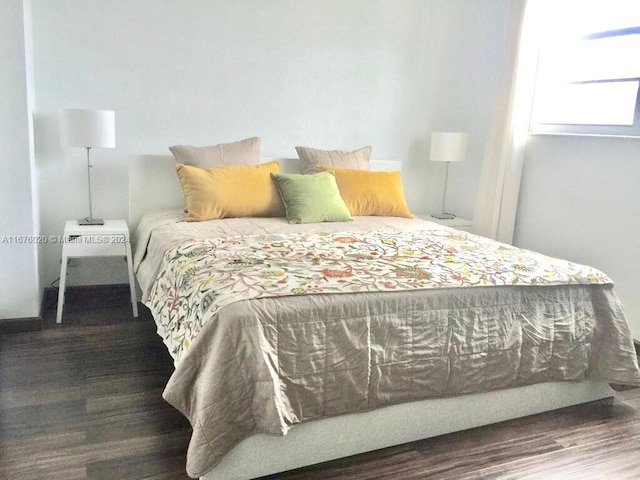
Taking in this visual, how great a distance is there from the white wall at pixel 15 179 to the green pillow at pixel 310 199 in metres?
1.33

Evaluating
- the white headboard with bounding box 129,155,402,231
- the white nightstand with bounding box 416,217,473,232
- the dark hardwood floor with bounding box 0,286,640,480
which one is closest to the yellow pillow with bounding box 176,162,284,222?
the white headboard with bounding box 129,155,402,231

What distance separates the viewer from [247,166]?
10.7 feet

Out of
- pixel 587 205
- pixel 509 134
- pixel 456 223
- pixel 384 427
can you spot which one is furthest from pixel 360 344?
pixel 509 134

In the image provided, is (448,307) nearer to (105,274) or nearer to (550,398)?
(550,398)

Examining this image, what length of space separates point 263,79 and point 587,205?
7.29 feet

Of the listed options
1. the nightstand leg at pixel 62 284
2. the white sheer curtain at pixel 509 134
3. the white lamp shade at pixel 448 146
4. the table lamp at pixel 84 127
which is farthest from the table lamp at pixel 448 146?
the nightstand leg at pixel 62 284

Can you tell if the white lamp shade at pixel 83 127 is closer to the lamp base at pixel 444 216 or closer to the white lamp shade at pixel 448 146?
the white lamp shade at pixel 448 146

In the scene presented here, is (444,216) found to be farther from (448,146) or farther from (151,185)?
(151,185)

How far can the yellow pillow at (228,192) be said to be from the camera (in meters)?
3.00

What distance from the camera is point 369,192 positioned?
3.40 metres

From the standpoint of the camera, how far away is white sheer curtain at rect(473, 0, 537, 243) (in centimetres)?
361

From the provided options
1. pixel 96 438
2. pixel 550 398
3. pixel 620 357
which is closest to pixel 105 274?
pixel 96 438

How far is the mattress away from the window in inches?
51.7

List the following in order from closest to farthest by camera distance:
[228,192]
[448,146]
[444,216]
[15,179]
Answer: [15,179] < [228,192] < [448,146] < [444,216]
